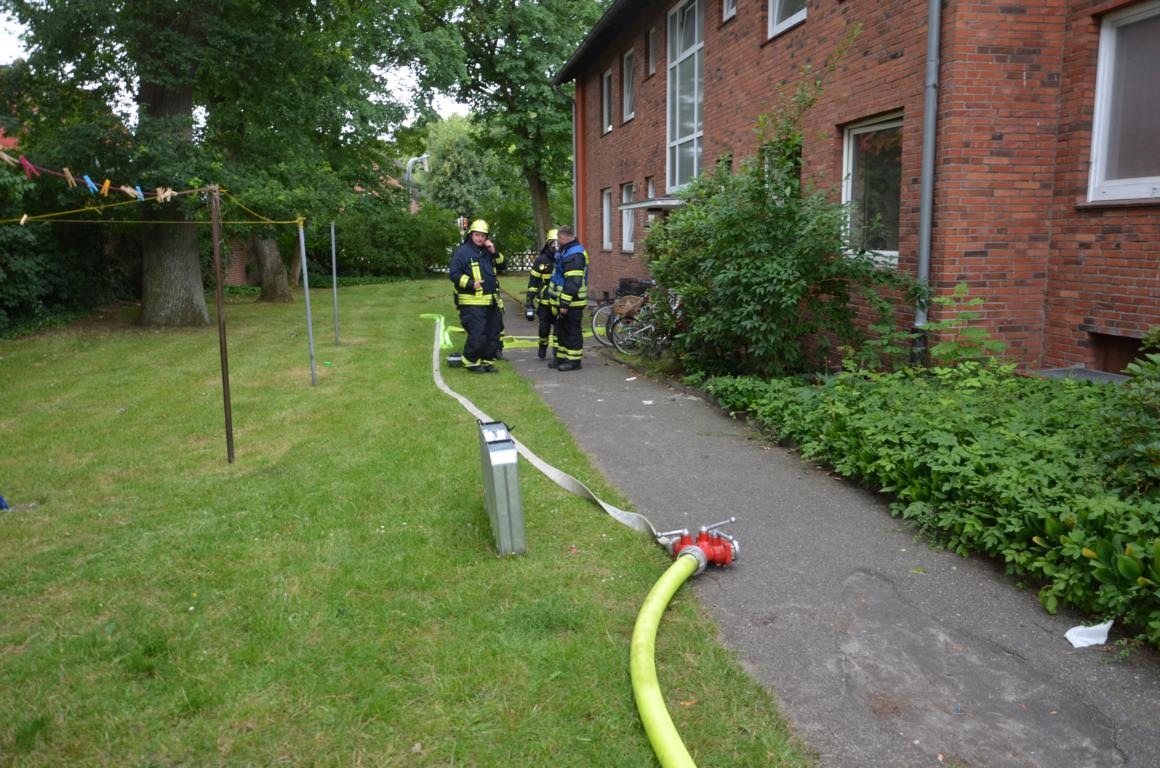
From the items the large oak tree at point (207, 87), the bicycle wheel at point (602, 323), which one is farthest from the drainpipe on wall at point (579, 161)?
the bicycle wheel at point (602, 323)

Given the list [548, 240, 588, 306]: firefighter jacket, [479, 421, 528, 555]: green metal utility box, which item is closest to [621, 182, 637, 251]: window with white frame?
[548, 240, 588, 306]: firefighter jacket

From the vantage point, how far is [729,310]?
8.46 metres

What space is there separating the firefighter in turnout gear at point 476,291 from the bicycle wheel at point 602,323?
3079mm

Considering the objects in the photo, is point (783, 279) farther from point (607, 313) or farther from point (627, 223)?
point (627, 223)

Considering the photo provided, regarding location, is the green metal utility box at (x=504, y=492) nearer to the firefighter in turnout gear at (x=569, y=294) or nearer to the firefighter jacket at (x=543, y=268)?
the firefighter in turnout gear at (x=569, y=294)

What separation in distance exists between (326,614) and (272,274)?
71.1 ft

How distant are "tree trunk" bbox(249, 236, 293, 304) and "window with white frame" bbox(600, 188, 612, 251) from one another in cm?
901

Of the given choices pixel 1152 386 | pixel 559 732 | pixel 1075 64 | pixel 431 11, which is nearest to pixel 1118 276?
pixel 1075 64

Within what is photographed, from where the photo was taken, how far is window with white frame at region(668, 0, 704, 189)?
14.6 m

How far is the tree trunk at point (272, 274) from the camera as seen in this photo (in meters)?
23.8

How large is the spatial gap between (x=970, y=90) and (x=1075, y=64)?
834 mm

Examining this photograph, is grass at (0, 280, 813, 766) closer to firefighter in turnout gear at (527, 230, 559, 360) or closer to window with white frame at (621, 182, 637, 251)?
firefighter in turnout gear at (527, 230, 559, 360)

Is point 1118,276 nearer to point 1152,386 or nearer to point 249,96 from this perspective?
point 1152,386

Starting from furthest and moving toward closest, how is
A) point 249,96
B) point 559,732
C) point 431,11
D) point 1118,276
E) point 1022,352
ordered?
point 431,11 → point 249,96 → point 1022,352 → point 1118,276 → point 559,732
